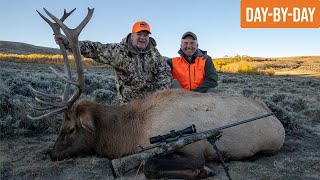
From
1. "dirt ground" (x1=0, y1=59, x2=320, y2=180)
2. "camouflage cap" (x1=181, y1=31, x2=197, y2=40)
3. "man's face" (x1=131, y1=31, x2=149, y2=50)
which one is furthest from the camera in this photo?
"camouflage cap" (x1=181, y1=31, x2=197, y2=40)

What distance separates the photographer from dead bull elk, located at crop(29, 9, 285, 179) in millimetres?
5535

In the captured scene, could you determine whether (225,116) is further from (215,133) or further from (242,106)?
(215,133)

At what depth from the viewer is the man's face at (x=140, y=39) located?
7297 mm

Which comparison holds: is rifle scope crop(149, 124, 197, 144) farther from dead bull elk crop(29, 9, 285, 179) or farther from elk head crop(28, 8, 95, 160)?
elk head crop(28, 8, 95, 160)

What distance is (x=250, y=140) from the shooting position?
5.77 m

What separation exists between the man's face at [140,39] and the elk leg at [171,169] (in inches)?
120

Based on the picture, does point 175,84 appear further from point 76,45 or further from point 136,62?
point 76,45

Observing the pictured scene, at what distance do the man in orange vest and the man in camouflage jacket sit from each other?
586 mm

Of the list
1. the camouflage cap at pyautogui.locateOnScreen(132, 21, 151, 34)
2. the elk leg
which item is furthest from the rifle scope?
the camouflage cap at pyautogui.locateOnScreen(132, 21, 151, 34)

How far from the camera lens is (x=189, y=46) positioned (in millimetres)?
8258

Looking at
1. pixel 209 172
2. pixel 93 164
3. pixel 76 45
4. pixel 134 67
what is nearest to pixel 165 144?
pixel 209 172

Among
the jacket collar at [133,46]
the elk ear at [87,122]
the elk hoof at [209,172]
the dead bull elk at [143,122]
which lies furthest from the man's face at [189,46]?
the elk hoof at [209,172]

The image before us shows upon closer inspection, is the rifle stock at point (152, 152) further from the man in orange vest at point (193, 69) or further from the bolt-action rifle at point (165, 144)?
the man in orange vest at point (193, 69)

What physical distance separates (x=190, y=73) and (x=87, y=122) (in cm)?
334
